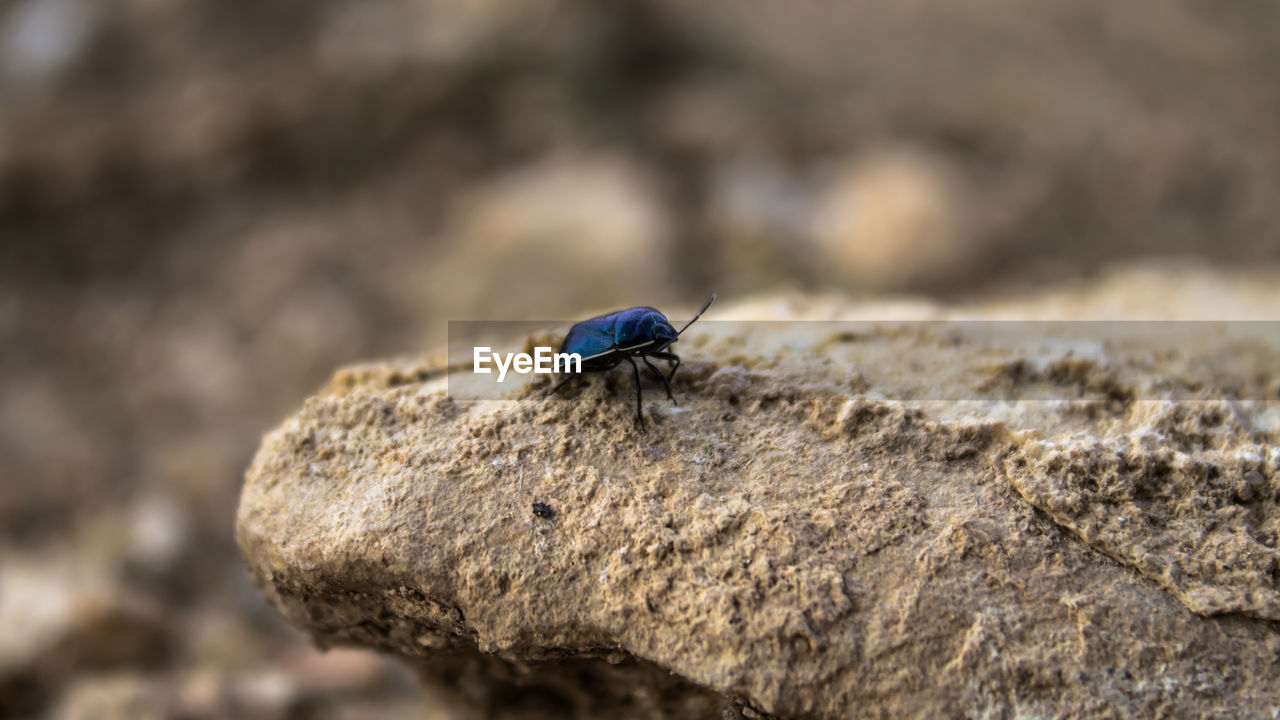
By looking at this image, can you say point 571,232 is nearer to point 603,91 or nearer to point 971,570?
point 603,91

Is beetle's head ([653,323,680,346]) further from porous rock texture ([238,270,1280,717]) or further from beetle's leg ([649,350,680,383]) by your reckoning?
porous rock texture ([238,270,1280,717])

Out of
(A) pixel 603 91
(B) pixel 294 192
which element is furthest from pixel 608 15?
(B) pixel 294 192

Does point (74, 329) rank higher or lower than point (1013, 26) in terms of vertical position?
lower

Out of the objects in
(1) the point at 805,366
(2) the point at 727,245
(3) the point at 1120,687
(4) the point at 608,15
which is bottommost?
(3) the point at 1120,687
